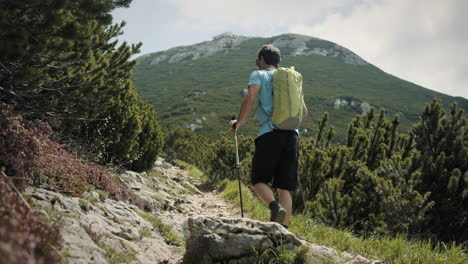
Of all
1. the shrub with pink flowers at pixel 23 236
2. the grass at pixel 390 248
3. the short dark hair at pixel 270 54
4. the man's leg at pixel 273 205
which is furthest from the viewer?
the short dark hair at pixel 270 54

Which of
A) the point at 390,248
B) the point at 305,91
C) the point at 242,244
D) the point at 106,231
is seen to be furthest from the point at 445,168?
the point at 305,91

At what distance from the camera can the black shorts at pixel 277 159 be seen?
4.20 metres

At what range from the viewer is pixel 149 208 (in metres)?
7.14

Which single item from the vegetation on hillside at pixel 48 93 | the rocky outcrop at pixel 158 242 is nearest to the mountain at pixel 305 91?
the vegetation on hillside at pixel 48 93

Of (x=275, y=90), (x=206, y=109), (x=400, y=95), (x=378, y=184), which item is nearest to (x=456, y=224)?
(x=378, y=184)

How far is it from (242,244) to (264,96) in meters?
1.99

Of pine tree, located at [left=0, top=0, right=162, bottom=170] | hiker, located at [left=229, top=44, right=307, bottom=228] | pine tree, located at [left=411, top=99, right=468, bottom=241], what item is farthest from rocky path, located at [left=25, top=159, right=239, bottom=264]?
pine tree, located at [left=411, top=99, right=468, bottom=241]

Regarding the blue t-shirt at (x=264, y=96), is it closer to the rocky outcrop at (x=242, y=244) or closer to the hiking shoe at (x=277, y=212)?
the hiking shoe at (x=277, y=212)

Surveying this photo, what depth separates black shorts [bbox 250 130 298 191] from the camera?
13.8ft

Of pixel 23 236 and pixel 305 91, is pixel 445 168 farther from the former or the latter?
pixel 305 91

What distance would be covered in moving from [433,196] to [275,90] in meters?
7.24

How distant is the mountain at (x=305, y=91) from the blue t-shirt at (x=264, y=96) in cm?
8835

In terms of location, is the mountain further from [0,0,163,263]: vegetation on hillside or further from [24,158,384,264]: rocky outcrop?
[24,158,384,264]: rocky outcrop

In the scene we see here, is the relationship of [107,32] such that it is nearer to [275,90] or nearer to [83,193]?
[83,193]
